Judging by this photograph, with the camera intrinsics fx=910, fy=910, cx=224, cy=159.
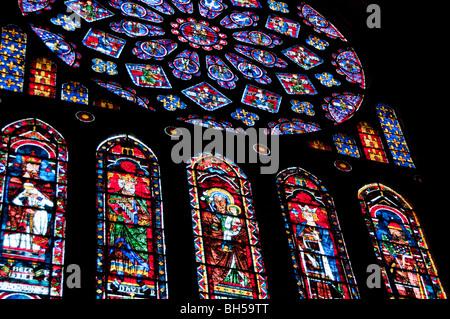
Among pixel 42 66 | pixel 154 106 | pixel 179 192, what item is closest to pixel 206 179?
pixel 179 192

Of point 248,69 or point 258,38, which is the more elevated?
point 258,38

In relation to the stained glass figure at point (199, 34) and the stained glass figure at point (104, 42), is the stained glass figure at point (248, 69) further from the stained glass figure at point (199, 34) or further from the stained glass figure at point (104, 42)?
the stained glass figure at point (104, 42)

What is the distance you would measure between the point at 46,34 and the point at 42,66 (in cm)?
77

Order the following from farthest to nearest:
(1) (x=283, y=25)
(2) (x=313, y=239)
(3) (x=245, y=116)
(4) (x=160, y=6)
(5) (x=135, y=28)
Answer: (1) (x=283, y=25) < (4) (x=160, y=6) < (5) (x=135, y=28) < (3) (x=245, y=116) < (2) (x=313, y=239)

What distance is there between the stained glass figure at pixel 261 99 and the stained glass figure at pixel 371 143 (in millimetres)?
1443

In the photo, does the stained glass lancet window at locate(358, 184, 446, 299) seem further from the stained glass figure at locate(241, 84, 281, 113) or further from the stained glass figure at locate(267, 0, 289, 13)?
the stained glass figure at locate(267, 0, 289, 13)

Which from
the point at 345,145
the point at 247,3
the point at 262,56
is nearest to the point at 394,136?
the point at 345,145

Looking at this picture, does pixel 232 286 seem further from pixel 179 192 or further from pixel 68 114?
pixel 68 114

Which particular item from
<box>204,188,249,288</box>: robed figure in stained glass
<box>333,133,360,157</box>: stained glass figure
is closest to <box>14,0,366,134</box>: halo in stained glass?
<box>333,133,360,157</box>: stained glass figure

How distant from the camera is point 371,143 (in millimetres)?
14383

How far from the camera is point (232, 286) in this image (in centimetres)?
1106

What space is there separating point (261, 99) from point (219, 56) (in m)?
1.13

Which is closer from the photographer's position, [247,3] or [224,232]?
[224,232]

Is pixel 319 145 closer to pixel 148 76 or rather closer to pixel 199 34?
pixel 148 76
